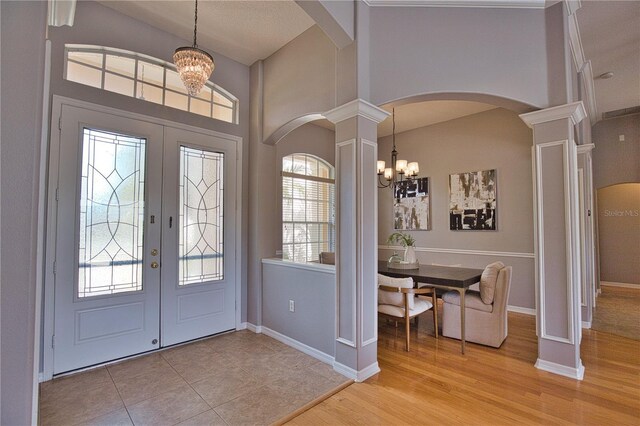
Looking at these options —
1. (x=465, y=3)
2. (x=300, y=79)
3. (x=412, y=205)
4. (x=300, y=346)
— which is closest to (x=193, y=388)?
(x=300, y=346)

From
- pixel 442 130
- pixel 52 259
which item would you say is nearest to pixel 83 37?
pixel 52 259

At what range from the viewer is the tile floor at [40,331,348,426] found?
7.51 feet

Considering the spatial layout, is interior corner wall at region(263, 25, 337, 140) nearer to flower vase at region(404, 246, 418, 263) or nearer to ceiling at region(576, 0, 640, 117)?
flower vase at region(404, 246, 418, 263)

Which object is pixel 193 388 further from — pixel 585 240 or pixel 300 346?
pixel 585 240

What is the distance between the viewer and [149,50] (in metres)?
3.46

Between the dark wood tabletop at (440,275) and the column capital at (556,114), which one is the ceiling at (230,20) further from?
the dark wood tabletop at (440,275)

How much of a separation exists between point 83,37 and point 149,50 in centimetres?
59

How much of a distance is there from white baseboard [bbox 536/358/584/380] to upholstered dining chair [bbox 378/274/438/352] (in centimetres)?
117

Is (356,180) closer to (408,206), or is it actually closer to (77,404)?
(77,404)

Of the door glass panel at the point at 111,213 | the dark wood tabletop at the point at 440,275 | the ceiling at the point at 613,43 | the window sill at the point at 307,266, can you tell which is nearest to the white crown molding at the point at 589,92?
the ceiling at the point at 613,43

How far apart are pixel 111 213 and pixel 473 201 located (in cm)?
528

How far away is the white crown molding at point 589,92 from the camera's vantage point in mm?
4373

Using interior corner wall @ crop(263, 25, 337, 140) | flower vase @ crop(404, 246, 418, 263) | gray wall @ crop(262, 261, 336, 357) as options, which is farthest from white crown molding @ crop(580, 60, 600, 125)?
gray wall @ crop(262, 261, 336, 357)

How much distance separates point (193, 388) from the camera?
2.67m
